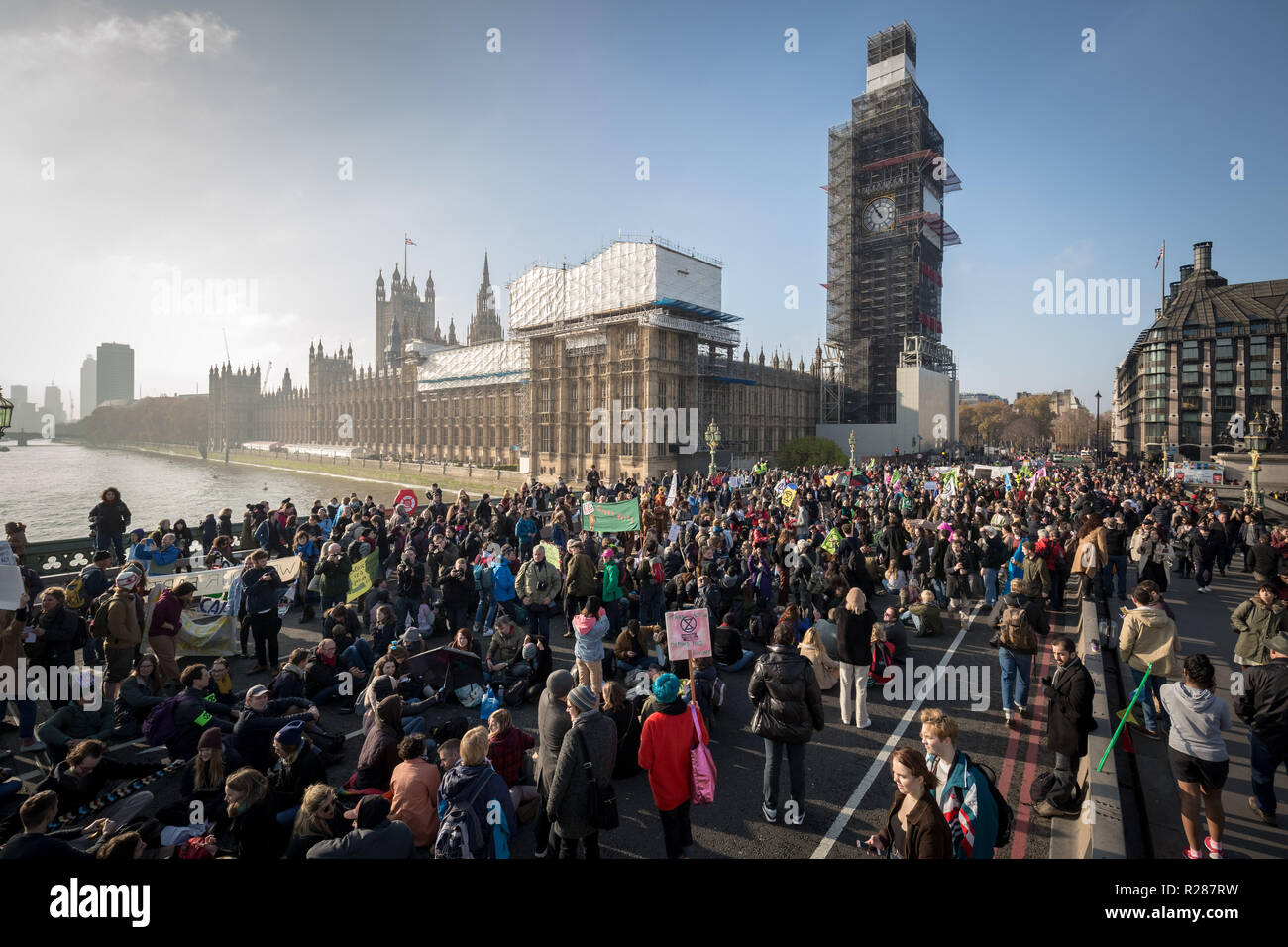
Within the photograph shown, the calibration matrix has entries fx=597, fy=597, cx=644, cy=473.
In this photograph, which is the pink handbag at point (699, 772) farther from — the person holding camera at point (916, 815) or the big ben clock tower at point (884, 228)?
the big ben clock tower at point (884, 228)

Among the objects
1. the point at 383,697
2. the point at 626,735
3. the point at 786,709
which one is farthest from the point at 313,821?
the point at 786,709

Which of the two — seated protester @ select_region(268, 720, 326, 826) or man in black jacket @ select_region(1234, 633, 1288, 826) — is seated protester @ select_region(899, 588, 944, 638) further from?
seated protester @ select_region(268, 720, 326, 826)

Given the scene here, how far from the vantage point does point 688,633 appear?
23.3 ft

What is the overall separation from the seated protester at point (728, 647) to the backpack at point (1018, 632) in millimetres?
3536

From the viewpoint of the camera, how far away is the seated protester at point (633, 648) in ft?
28.6

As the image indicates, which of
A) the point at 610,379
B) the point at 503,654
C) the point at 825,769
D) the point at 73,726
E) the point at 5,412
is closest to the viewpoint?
the point at 73,726

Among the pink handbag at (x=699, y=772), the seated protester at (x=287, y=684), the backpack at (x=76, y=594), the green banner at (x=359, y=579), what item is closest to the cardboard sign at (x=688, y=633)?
the pink handbag at (x=699, y=772)

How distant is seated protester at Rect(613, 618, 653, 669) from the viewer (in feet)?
28.6

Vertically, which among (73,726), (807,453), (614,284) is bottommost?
(73,726)

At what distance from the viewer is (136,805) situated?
199 inches

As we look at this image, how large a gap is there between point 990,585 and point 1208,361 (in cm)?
7989

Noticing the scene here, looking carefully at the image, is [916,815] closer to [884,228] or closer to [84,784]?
[84,784]

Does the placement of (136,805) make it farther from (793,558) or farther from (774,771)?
(793,558)
